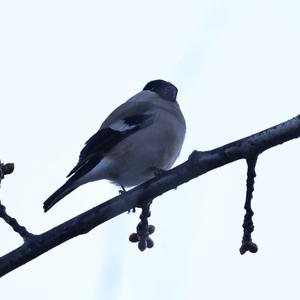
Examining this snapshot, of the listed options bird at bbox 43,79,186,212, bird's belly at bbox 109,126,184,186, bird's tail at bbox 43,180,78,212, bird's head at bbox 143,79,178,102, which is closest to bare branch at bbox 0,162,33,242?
bird's tail at bbox 43,180,78,212

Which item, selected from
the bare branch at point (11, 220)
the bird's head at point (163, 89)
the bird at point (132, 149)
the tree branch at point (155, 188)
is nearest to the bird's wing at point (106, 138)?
the bird at point (132, 149)

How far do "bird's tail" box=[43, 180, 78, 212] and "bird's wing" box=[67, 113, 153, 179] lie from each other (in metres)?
0.16

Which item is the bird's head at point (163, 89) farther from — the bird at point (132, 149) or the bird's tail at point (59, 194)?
the bird's tail at point (59, 194)

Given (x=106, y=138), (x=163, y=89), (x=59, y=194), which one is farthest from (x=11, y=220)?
(x=163, y=89)

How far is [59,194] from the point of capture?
418 cm

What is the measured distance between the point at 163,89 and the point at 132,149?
5.13 ft

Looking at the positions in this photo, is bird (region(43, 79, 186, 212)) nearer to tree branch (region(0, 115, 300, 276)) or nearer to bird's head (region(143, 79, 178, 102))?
bird's head (region(143, 79, 178, 102))

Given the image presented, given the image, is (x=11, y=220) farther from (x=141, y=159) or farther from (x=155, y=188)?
(x=141, y=159)

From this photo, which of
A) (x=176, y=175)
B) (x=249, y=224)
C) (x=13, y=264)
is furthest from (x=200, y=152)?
(x=13, y=264)

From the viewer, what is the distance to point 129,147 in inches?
189

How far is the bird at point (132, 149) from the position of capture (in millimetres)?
4742

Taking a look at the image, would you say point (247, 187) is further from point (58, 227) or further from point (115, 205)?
point (58, 227)

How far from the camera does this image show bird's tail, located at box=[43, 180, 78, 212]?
13.2ft

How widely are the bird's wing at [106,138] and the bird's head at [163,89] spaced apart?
0.86m
